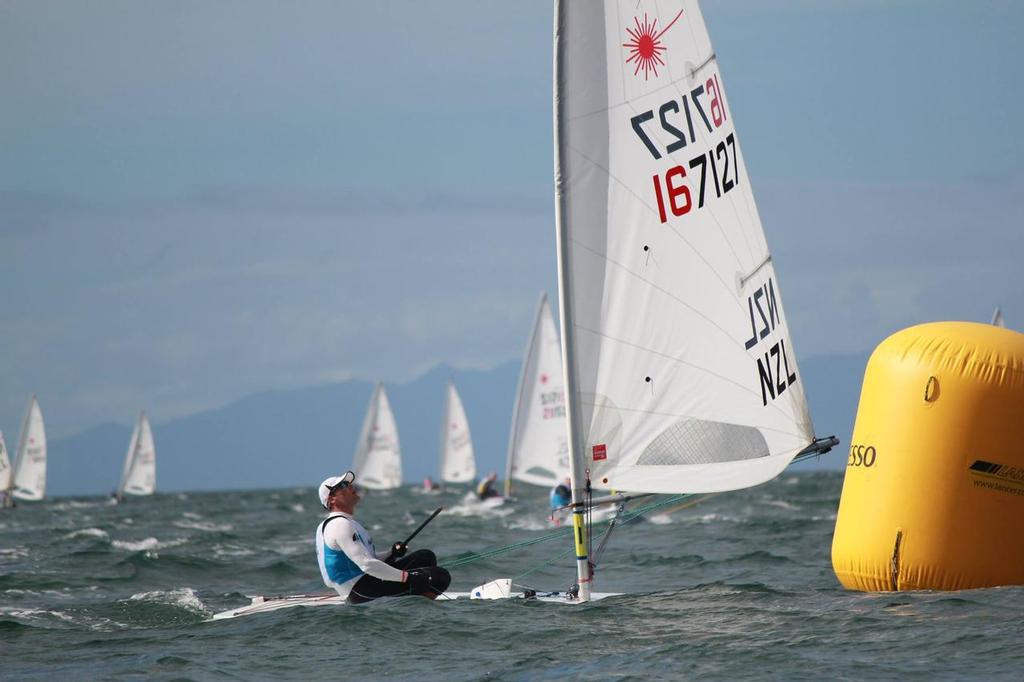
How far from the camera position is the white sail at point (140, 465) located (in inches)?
2761

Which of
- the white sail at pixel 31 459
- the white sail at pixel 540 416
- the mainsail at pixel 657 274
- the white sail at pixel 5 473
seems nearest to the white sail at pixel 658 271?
the mainsail at pixel 657 274

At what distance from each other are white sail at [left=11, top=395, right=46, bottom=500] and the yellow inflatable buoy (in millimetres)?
56201

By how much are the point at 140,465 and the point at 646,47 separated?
65233 mm

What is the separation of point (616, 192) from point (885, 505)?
9.31ft

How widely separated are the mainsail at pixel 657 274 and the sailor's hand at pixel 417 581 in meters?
1.18

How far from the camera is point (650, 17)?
9602 millimetres

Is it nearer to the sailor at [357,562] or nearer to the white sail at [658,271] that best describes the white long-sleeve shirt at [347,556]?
the sailor at [357,562]

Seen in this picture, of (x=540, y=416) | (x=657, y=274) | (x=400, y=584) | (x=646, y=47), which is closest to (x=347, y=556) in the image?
(x=400, y=584)

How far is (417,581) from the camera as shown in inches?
398

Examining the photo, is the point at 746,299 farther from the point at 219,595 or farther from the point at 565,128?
the point at 219,595

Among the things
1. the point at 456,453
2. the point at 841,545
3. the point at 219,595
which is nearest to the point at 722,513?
the point at 219,595

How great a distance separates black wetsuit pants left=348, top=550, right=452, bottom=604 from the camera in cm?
1002

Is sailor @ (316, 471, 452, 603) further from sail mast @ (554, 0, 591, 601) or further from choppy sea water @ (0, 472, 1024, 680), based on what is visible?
sail mast @ (554, 0, 591, 601)

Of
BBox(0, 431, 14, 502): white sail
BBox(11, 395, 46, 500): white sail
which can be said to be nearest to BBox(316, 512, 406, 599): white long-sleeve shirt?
BBox(0, 431, 14, 502): white sail
